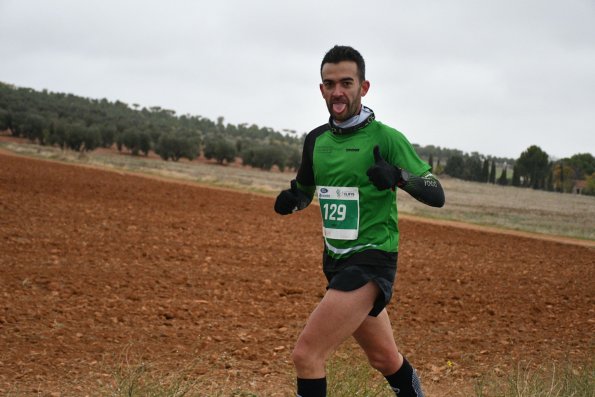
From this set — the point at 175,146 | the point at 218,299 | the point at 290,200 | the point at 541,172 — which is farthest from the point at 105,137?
the point at 290,200

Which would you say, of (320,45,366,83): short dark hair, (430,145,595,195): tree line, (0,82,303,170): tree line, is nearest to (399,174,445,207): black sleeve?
(320,45,366,83): short dark hair

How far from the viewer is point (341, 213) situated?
3234mm

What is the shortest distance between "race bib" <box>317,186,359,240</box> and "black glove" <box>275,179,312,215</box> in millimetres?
434

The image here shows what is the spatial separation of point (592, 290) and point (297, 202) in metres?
9.14

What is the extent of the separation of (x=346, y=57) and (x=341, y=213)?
33.1 inches

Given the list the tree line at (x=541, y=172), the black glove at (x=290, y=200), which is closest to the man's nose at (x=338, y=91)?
the black glove at (x=290, y=200)

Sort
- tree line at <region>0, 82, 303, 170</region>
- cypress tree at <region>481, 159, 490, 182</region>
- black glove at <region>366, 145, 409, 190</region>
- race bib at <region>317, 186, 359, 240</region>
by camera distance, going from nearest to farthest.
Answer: black glove at <region>366, 145, 409, 190</region>, race bib at <region>317, 186, 359, 240</region>, tree line at <region>0, 82, 303, 170</region>, cypress tree at <region>481, 159, 490, 182</region>

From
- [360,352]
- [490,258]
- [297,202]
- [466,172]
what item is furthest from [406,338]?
[466,172]

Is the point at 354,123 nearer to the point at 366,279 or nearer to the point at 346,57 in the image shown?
the point at 346,57

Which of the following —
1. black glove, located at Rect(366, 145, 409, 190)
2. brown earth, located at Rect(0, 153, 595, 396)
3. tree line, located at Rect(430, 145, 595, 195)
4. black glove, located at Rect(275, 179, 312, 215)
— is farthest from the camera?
tree line, located at Rect(430, 145, 595, 195)

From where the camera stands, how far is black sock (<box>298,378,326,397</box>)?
3021 millimetres

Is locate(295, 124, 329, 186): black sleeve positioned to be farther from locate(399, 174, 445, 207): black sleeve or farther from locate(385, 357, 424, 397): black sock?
locate(385, 357, 424, 397): black sock

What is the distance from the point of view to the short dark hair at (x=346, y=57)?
3.26 m

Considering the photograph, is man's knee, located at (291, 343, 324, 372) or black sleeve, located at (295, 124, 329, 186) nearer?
man's knee, located at (291, 343, 324, 372)
